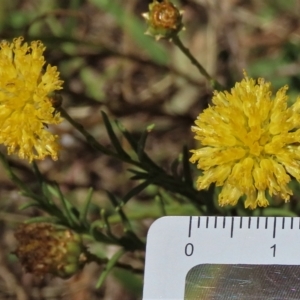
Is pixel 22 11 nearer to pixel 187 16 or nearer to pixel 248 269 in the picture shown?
pixel 187 16

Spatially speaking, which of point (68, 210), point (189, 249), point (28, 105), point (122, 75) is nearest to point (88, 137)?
point (28, 105)

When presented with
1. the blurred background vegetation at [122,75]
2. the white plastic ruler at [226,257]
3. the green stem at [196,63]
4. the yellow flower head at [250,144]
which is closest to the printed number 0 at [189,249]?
the white plastic ruler at [226,257]

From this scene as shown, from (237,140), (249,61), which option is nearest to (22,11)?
(249,61)

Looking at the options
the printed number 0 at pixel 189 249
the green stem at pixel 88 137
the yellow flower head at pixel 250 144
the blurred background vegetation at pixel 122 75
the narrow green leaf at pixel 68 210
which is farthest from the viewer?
the blurred background vegetation at pixel 122 75

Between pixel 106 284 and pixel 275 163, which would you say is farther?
pixel 106 284

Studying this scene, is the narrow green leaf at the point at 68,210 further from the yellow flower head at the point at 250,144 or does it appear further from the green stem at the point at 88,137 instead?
the yellow flower head at the point at 250,144

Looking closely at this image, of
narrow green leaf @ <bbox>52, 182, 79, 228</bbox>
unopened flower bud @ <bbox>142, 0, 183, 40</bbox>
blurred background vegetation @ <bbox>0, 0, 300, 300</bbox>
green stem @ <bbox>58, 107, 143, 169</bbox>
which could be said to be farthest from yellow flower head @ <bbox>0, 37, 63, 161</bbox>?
blurred background vegetation @ <bbox>0, 0, 300, 300</bbox>

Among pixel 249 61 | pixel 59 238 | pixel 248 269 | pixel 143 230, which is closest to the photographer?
pixel 248 269
